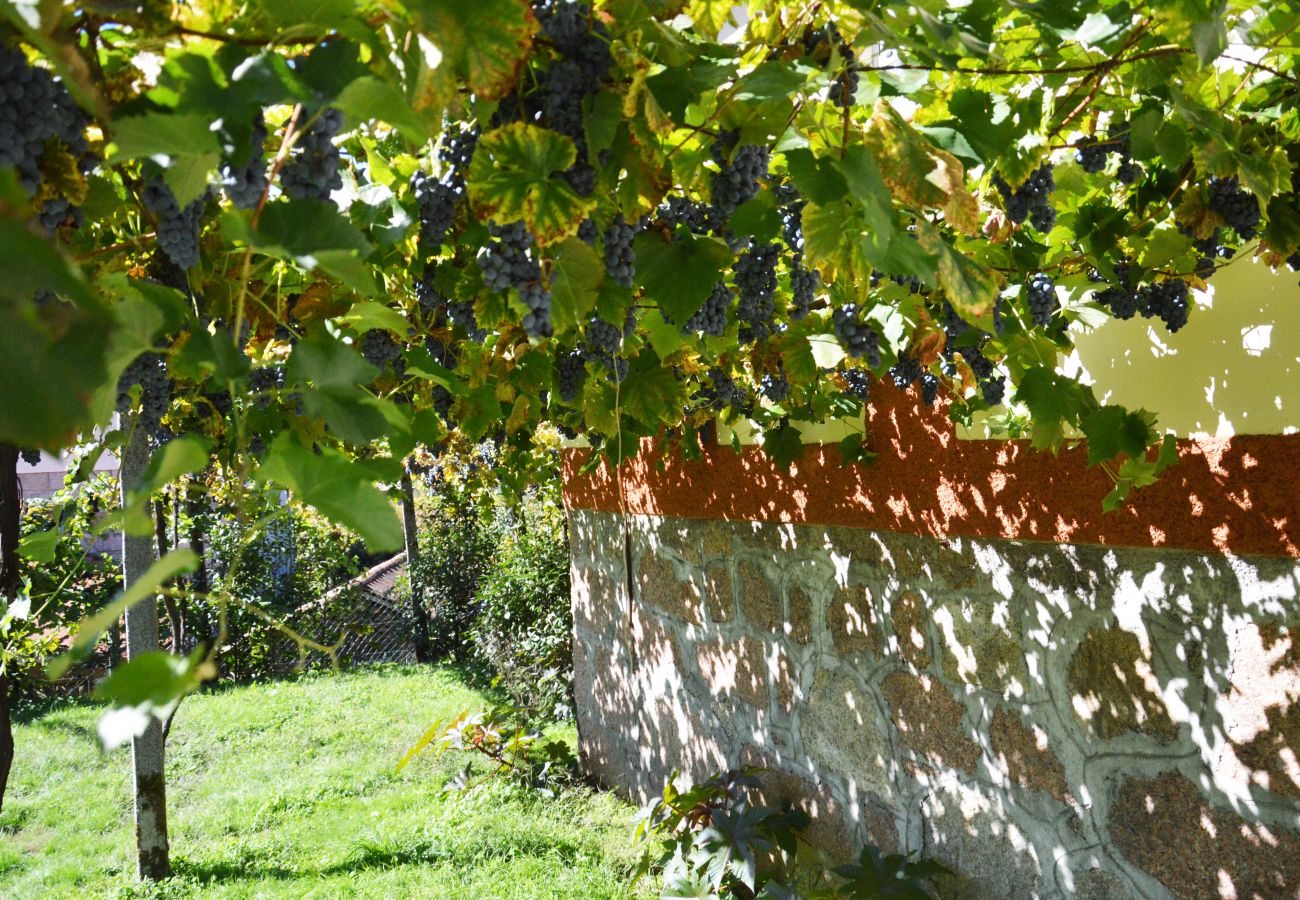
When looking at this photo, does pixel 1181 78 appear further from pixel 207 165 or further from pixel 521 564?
pixel 521 564

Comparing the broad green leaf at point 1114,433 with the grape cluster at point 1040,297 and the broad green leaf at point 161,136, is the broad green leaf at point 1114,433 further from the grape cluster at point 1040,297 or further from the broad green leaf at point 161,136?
the broad green leaf at point 161,136

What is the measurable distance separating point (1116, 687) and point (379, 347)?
6.24ft

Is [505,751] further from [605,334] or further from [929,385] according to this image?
[605,334]

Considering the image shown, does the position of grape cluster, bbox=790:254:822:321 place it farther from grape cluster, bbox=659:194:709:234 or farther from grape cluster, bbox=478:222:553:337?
grape cluster, bbox=478:222:553:337

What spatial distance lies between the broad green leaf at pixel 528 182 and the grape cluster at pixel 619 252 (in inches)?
6.2

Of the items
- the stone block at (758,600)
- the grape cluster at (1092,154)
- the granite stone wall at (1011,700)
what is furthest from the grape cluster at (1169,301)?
the stone block at (758,600)

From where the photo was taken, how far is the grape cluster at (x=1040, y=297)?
1.71m

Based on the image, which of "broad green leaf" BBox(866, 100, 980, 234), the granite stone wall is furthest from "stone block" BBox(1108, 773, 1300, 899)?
"broad green leaf" BBox(866, 100, 980, 234)

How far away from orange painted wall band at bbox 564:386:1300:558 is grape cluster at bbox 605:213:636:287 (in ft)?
4.64

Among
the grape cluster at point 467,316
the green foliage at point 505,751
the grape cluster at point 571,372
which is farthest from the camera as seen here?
the green foliage at point 505,751

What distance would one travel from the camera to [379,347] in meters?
1.78

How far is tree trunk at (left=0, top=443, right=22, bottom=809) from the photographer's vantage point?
225cm

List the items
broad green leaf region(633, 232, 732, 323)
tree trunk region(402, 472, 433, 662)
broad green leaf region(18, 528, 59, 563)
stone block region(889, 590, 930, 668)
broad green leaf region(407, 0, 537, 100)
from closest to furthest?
broad green leaf region(407, 0, 537, 100) → broad green leaf region(633, 232, 732, 323) → broad green leaf region(18, 528, 59, 563) → stone block region(889, 590, 930, 668) → tree trunk region(402, 472, 433, 662)

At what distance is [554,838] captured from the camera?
184 inches
